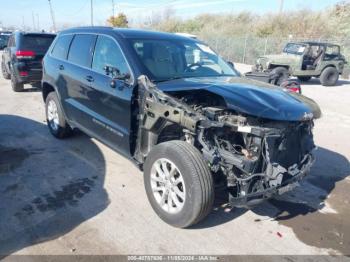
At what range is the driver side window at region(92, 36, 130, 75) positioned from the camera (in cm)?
407

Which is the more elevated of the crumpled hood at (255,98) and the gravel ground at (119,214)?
the crumpled hood at (255,98)

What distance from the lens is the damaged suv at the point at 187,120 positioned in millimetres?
3174

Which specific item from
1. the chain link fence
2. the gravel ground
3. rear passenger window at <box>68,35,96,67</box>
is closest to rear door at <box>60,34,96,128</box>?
rear passenger window at <box>68,35,96,67</box>

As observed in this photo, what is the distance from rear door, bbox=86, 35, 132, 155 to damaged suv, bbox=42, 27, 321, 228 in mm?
13

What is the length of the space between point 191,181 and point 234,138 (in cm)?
70

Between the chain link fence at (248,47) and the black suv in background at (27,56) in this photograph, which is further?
the chain link fence at (248,47)

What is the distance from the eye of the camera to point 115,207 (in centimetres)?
383

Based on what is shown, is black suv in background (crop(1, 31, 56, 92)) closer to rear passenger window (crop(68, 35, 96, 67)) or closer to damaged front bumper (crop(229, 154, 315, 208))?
rear passenger window (crop(68, 35, 96, 67))

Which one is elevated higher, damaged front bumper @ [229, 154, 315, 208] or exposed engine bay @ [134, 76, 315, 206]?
exposed engine bay @ [134, 76, 315, 206]

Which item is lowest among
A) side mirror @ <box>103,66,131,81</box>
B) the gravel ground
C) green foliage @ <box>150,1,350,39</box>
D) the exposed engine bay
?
the gravel ground

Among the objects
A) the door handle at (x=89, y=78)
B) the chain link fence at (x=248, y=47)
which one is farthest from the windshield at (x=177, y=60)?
the chain link fence at (x=248, y=47)

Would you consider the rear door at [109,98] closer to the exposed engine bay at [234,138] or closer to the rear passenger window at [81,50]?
the rear passenger window at [81,50]

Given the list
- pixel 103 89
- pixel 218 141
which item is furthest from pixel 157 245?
pixel 103 89

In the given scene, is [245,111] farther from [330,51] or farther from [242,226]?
[330,51]
